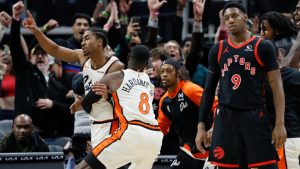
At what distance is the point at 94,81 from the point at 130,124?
674 mm

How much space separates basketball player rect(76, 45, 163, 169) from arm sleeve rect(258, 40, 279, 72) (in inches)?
Answer: 67.7

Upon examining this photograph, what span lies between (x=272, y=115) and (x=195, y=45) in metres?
3.68

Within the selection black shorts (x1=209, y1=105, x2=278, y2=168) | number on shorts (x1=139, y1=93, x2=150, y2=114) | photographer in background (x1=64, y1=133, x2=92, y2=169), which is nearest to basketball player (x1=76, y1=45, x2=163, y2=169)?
number on shorts (x1=139, y1=93, x2=150, y2=114)

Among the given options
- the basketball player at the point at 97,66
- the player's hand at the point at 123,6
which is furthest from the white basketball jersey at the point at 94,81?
the player's hand at the point at 123,6

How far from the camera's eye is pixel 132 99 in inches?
281

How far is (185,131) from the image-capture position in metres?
8.46

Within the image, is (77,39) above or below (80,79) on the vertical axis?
above

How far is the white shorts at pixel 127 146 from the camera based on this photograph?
23.0 ft

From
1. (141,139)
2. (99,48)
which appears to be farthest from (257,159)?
(99,48)

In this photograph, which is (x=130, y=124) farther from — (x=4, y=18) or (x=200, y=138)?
(x=4, y=18)

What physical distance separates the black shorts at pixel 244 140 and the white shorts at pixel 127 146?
1329 millimetres

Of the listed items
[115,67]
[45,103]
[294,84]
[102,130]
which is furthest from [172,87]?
[294,84]

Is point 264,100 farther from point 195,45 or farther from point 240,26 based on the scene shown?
point 195,45

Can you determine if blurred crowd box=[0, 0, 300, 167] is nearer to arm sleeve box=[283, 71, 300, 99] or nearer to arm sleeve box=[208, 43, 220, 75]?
arm sleeve box=[283, 71, 300, 99]
